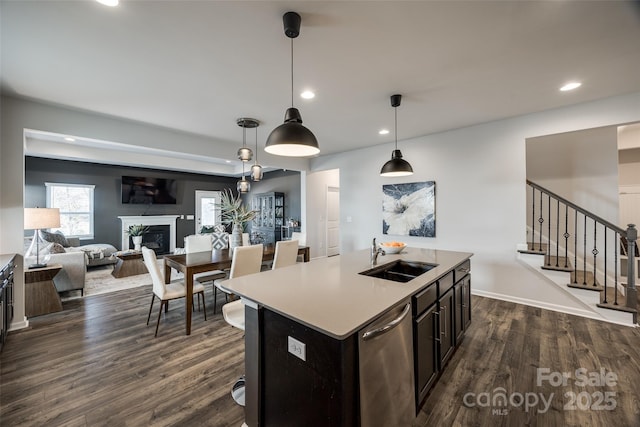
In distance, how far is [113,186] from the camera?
6777mm

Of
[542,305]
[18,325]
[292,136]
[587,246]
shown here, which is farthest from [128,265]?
[587,246]

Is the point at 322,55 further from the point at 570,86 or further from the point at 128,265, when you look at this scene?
the point at 128,265

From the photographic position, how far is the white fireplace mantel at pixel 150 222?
6793 millimetres

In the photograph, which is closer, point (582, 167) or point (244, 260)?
point (244, 260)

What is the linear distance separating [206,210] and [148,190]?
182 cm

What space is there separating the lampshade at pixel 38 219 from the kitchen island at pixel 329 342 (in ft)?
10.4

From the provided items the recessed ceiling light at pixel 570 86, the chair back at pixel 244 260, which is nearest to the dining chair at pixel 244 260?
the chair back at pixel 244 260

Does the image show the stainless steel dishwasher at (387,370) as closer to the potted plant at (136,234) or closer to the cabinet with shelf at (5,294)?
the cabinet with shelf at (5,294)

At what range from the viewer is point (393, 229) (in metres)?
4.89

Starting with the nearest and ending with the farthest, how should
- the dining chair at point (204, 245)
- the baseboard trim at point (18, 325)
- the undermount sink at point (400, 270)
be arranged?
1. the undermount sink at point (400, 270)
2. the baseboard trim at point (18, 325)
3. the dining chair at point (204, 245)

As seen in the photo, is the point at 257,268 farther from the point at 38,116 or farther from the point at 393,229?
the point at 38,116

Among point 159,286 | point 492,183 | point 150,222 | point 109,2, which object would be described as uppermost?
point 109,2

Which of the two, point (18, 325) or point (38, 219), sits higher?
point (38, 219)

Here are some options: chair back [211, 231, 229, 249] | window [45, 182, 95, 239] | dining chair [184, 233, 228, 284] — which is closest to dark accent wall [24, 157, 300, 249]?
window [45, 182, 95, 239]
